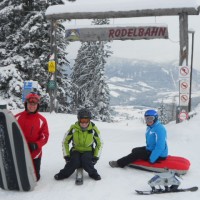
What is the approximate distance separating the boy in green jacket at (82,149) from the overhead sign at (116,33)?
886 cm

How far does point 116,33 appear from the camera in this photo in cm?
1541

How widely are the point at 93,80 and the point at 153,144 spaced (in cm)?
3396

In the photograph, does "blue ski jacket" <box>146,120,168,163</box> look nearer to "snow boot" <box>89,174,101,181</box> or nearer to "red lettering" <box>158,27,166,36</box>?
"snow boot" <box>89,174,101,181</box>

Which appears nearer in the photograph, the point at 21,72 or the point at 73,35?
the point at 73,35

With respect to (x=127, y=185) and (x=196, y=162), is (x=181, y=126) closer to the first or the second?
(x=196, y=162)

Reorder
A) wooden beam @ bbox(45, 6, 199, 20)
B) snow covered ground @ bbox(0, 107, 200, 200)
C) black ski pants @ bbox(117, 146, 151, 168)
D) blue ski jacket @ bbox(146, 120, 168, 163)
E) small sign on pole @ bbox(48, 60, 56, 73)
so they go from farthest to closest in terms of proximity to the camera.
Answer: small sign on pole @ bbox(48, 60, 56, 73) → wooden beam @ bbox(45, 6, 199, 20) → black ski pants @ bbox(117, 146, 151, 168) → blue ski jacket @ bbox(146, 120, 168, 163) → snow covered ground @ bbox(0, 107, 200, 200)

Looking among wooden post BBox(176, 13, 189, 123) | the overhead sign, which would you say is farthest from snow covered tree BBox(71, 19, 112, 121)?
wooden post BBox(176, 13, 189, 123)

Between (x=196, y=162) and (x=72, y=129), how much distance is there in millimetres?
3124

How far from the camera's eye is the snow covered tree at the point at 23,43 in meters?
21.2

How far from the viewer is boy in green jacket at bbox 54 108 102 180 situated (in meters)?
6.61

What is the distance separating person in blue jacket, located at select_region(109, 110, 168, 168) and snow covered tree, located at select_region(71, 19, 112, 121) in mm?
31483

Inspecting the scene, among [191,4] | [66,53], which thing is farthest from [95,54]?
[191,4]

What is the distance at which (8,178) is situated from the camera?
5945 millimetres

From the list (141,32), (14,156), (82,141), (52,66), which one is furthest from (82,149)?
(141,32)
